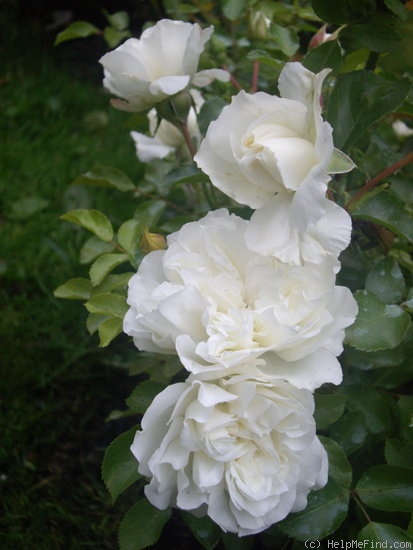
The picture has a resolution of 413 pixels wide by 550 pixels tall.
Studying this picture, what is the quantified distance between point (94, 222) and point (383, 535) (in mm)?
586

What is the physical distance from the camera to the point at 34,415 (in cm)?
148

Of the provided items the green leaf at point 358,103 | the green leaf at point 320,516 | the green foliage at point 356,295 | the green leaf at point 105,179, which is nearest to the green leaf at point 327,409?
the green foliage at point 356,295

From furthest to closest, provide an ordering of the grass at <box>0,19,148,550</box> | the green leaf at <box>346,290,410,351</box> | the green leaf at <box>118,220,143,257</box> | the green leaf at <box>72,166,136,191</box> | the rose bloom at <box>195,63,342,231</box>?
the grass at <box>0,19,148,550</box> → the green leaf at <box>72,166,136,191</box> → the green leaf at <box>118,220,143,257</box> → the green leaf at <box>346,290,410,351</box> → the rose bloom at <box>195,63,342,231</box>

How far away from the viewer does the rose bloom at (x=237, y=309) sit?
64 cm

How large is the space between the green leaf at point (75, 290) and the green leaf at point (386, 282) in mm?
406

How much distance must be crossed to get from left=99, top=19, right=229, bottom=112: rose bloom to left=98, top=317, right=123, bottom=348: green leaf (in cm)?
31

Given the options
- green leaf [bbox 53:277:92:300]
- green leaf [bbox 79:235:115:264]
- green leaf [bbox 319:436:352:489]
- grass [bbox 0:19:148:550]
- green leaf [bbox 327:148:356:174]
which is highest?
green leaf [bbox 327:148:356:174]

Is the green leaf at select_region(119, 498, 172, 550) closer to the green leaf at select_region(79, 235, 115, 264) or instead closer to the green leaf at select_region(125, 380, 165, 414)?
the green leaf at select_region(125, 380, 165, 414)

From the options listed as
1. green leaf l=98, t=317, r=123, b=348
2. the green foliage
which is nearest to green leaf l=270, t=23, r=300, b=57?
the green foliage

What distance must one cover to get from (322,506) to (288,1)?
4.76ft

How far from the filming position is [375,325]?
77 centimetres

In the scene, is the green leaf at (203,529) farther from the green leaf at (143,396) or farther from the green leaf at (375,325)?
the green leaf at (375,325)

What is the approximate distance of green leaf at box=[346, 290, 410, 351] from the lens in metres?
0.75

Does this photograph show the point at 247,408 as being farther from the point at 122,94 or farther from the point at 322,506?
the point at 122,94
